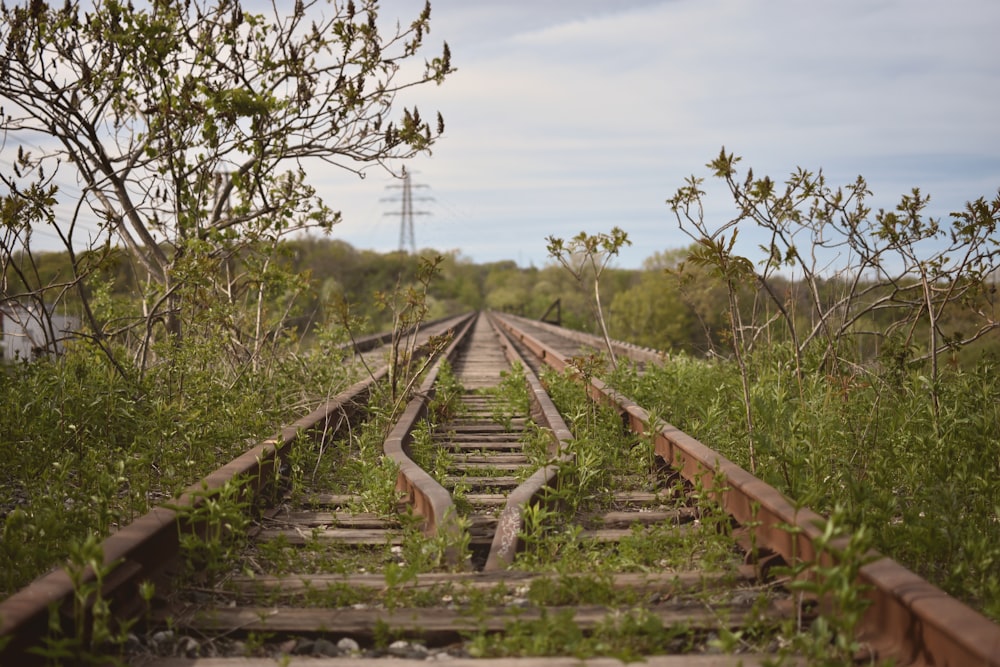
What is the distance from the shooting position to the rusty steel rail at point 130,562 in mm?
2109

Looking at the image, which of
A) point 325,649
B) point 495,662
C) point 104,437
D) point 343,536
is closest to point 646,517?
point 343,536

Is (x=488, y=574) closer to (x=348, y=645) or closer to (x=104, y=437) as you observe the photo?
(x=348, y=645)

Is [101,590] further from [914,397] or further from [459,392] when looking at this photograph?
[459,392]

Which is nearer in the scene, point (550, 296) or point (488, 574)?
point (488, 574)

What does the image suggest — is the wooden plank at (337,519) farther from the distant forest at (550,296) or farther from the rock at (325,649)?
the distant forest at (550,296)

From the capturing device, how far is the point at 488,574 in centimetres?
291

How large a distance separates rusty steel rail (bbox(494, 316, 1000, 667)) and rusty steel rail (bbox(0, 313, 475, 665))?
2.12m

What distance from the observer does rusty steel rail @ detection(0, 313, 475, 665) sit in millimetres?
2109

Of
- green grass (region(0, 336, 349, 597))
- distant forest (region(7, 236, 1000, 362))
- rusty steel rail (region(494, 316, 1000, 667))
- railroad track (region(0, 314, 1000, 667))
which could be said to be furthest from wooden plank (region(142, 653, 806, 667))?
distant forest (region(7, 236, 1000, 362))

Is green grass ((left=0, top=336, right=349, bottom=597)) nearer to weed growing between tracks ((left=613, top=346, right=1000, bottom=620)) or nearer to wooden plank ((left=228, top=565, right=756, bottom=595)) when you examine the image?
wooden plank ((left=228, top=565, right=756, bottom=595))

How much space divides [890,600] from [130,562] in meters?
2.40

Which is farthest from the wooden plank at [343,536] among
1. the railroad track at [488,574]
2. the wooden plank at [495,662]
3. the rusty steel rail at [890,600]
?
the rusty steel rail at [890,600]

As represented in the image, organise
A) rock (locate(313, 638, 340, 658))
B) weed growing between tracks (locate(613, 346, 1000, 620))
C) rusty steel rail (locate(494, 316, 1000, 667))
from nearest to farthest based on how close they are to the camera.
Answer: rusty steel rail (locate(494, 316, 1000, 667)) < rock (locate(313, 638, 340, 658)) < weed growing between tracks (locate(613, 346, 1000, 620))

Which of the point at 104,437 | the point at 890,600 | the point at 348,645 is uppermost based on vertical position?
the point at 104,437
